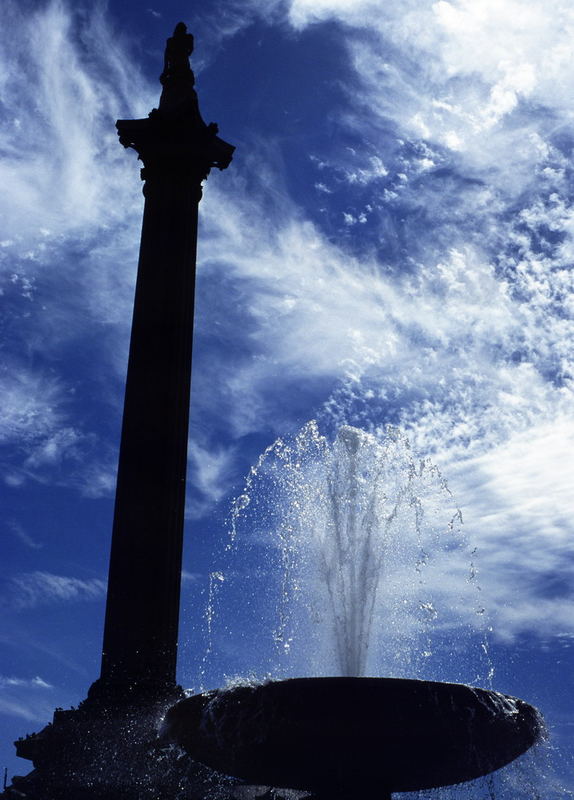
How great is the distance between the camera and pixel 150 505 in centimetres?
1689


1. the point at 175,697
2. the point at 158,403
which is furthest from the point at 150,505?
the point at 175,697

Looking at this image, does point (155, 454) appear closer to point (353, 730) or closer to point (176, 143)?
point (176, 143)

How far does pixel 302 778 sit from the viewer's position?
1005 cm

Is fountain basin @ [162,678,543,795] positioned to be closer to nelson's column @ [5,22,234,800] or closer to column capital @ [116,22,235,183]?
nelson's column @ [5,22,234,800]

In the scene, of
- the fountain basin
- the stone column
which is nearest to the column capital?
the stone column

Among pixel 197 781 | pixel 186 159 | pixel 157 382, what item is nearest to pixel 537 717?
pixel 197 781

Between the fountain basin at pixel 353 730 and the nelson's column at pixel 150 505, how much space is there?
→ 3724 mm

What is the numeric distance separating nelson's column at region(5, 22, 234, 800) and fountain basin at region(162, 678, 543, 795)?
3724 mm

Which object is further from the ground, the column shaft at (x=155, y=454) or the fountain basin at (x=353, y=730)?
the column shaft at (x=155, y=454)

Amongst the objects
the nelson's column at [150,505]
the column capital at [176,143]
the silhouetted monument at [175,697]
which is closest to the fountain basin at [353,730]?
the silhouetted monument at [175,697]

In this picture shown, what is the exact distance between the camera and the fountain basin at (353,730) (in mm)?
8414

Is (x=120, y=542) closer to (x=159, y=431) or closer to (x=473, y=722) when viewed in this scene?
(x=159, y=431)

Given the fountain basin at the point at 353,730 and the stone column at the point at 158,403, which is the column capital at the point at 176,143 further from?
the fountain basin at the point at 353,730

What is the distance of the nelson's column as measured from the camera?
13109 millimetres
